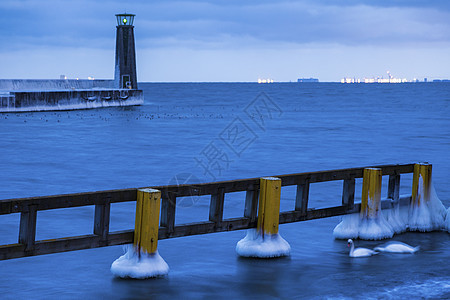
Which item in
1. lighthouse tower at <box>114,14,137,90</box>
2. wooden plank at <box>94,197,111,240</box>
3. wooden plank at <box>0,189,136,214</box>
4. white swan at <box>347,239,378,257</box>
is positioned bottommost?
white swan at <box>347,239,378,257</box>

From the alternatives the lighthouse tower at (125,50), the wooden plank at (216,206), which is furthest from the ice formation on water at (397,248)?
the lighthouse tower at (125,50)

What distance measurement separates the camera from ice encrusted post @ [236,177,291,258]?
8.89 meters

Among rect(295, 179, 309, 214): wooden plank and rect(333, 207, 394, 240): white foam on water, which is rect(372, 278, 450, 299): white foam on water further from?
rect(333, 207, 394, 240): white foam on water

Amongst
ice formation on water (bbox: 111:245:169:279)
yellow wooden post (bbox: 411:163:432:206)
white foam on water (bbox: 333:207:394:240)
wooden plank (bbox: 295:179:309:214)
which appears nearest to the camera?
ice formation on water (bbox: 111:245:169:279)

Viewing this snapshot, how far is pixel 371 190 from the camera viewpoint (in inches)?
401

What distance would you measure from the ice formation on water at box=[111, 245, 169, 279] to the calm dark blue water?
0.12 meters

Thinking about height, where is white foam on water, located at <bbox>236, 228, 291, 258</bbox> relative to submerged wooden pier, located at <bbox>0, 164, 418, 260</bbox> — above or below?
below

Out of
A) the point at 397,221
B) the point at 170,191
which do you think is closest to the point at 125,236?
the point at 170,191

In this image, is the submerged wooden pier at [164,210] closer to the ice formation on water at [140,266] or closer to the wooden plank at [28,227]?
the wooden plank at [28,227]

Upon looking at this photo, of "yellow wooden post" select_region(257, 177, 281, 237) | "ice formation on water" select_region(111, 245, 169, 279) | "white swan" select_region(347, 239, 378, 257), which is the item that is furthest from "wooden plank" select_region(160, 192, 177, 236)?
"white swan" select_region(347, 239, 378, 257)

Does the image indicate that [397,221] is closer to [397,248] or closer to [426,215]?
[426,215]

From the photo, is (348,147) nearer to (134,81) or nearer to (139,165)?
(139,165)

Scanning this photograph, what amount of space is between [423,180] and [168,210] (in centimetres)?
490

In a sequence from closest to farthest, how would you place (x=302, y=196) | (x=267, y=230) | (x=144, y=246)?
(x=144, y=246) → (x=267, y=230) → (x=302, y=196)
